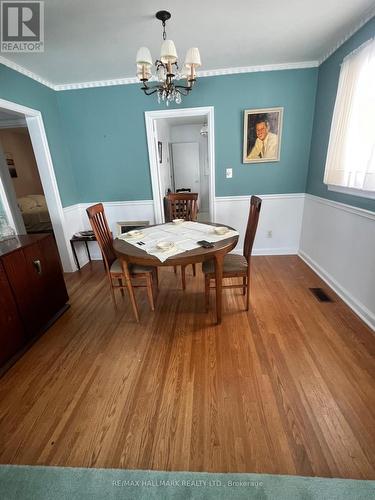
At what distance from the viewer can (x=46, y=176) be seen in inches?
110

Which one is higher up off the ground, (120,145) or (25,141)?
(25,141)

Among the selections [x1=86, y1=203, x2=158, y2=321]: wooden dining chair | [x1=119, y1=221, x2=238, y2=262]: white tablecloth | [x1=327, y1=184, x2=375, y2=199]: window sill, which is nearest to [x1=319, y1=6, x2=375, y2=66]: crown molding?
[x1=327, y1=184, x2=375, y2=199]: window sill

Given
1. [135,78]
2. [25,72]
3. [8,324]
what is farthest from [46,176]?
[8,324]

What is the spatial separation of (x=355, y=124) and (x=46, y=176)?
339 centimetres

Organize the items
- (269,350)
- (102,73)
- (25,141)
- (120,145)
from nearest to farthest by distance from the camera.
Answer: (269,350) → (102,73) → (120,145) → (25,141)

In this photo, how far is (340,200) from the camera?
7.54 ft

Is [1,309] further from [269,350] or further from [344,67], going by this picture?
[344,67]

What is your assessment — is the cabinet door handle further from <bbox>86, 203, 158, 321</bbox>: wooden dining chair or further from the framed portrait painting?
the framed portrait painting

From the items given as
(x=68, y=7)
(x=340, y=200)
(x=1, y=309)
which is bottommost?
(x=1, y=309)

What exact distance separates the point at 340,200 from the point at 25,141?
6918 millimetres

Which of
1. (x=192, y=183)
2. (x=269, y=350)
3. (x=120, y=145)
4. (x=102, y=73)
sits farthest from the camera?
(x=192, y=183)

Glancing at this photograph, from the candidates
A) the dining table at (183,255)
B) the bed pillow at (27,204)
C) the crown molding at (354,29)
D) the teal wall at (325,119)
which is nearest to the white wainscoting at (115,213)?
the dining table at (183,255)

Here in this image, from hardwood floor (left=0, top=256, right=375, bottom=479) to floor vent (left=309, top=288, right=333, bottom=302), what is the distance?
0.40 feet

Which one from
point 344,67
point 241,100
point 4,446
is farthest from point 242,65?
point 4,446
